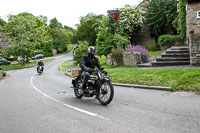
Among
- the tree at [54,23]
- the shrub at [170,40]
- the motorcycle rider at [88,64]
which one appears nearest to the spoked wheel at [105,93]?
the motorcycle rider at [88,64]

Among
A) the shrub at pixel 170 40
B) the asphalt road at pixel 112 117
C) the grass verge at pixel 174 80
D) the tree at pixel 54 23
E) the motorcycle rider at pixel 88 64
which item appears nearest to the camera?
the asphalt road at pixel 112 117

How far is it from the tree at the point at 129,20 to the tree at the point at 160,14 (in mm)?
1557

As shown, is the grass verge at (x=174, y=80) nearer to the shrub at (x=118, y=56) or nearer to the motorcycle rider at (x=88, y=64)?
the motorcycle rider at (x=88, y=64)

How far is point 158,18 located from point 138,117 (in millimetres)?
31821

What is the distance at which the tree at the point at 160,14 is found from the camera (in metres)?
32.2

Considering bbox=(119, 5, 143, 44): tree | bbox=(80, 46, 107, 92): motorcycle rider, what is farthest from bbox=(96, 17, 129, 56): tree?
bbox=(80, 46, 107, 92): motorcycle rider

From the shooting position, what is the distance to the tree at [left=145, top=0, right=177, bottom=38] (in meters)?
32.2

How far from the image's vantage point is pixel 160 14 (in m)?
33.7

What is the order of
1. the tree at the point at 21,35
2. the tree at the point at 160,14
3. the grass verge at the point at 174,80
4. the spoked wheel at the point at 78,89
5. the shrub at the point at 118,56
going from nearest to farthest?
the spoked wheel at the point at 78,89
the grass verge at the point at 174,80
the shrub at the point at 118,56
the tree at the point at 160,14
the tree at the point at 21,35

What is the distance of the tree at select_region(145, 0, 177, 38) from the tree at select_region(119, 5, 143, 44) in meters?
1.56

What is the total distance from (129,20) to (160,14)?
5.00m

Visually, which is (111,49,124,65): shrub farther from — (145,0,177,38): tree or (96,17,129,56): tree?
(145,0,177,38): tree

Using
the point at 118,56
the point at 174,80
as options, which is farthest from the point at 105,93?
the point at 118,56

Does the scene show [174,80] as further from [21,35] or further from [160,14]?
[21,35]
